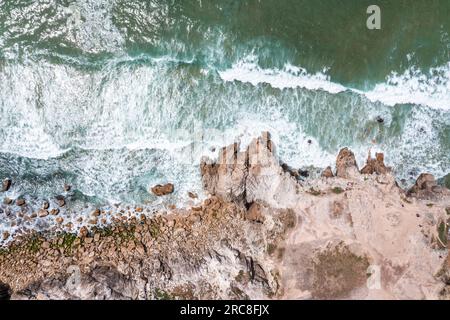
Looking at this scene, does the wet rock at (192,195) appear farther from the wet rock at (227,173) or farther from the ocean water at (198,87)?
the wet rock at (227,173)

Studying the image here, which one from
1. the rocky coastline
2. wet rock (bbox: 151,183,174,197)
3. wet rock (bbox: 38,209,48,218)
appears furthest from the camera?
wet rock (bbox: 151,183,174,197)

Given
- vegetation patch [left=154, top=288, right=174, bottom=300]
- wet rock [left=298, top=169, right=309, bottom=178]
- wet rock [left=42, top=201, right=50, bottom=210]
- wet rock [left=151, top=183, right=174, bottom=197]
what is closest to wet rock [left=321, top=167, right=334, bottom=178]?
wet rock [left=298, top=169, right=309, bottom=178]

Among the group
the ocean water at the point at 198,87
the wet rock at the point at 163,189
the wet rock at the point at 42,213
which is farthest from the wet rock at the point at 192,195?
the wet rock at the point at 42,213

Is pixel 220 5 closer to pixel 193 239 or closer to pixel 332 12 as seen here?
pixel 332 12

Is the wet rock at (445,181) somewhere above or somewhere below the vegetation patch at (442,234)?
above

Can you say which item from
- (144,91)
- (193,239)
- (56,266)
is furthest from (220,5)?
(56,266)

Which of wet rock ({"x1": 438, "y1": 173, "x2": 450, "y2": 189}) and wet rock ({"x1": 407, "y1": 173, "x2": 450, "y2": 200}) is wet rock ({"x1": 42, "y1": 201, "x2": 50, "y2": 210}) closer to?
wet rock ({"x1": 407, "y1": 173, "x2": 450, "y2": 200})
